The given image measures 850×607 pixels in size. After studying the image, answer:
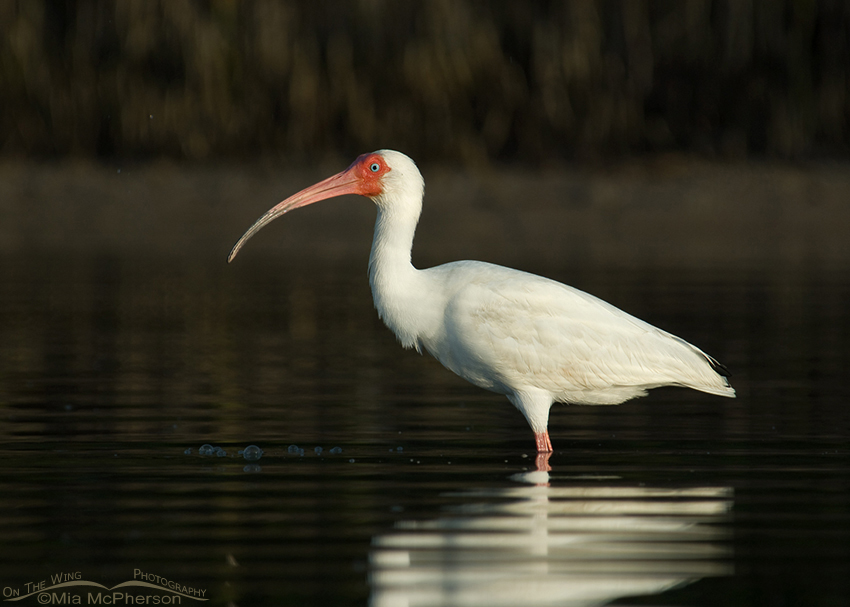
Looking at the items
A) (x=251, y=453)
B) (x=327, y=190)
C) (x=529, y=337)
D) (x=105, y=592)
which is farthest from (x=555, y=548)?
(x=327, y=190)

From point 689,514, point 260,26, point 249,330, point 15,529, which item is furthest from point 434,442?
point 260,26

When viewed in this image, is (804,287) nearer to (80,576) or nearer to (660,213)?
(660,213)

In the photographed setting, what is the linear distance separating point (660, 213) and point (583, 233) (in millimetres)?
1378

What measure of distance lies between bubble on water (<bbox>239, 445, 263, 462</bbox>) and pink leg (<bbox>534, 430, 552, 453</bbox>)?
4.90ft

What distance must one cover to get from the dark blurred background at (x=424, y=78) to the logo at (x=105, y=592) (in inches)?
775

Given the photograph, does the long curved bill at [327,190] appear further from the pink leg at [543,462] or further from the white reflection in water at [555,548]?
the white reflection in water at [555,548]

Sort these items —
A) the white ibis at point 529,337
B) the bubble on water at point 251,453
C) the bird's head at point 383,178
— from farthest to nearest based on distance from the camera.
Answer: the bird's head at point 383,178 → the white ibis at point 529,337 → the bubble on water at point 251,453

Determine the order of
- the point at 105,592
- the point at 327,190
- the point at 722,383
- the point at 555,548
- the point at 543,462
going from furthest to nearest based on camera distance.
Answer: the point at 327,190, the point at 722,383, the point at 543,462, the point at 555,548, the point at 105,592

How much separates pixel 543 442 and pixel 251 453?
157 centimetres

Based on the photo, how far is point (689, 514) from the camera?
7027mm

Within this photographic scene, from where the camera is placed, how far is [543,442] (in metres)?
8.75

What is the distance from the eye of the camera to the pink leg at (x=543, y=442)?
8.69 m

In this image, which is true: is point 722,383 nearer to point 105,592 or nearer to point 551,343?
point 551,343

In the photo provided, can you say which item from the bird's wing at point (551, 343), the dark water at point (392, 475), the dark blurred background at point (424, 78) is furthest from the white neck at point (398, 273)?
the dark blurred background at point (424, 78)
